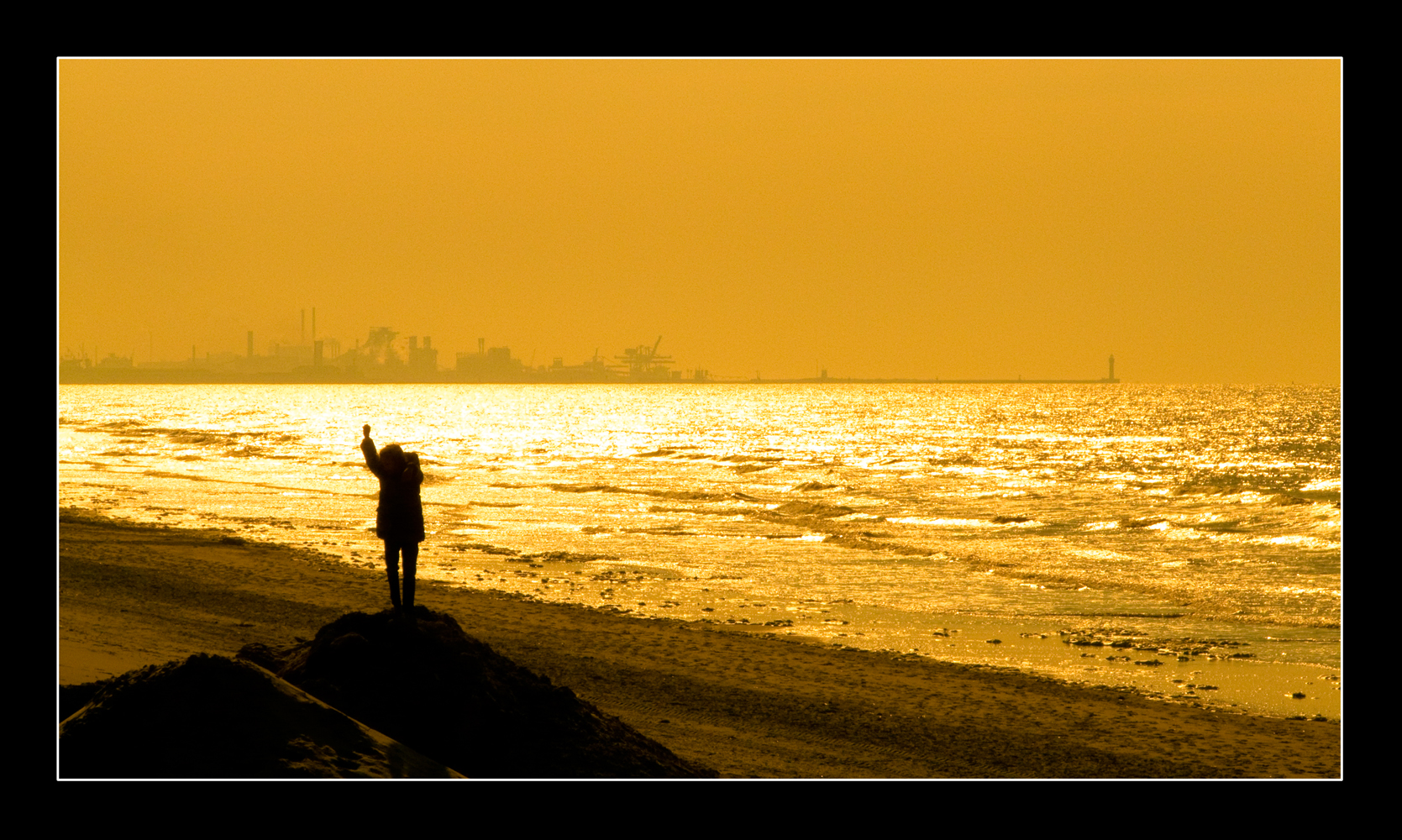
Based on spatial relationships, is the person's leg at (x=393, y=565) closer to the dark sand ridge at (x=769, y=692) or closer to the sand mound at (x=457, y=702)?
the sand mound at (x=457, y=702)

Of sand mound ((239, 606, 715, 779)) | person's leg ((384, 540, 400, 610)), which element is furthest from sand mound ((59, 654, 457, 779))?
person's leg ((384, 540, 400, 610))

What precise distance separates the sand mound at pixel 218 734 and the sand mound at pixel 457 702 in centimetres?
64

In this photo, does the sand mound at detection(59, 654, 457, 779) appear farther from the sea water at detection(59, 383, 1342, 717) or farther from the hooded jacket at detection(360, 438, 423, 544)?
the sea water at detection(59, 383, 1342, 717)

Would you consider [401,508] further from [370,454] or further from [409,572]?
[370,454]

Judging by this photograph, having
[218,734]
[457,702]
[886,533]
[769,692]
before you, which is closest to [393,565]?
[457,702]

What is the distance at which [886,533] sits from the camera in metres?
27.7

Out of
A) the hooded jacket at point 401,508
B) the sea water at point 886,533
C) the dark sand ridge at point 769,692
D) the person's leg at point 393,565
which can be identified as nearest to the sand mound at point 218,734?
the person's leg at point 393,565

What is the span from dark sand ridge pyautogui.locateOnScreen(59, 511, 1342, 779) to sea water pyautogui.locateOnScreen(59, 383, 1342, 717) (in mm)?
982

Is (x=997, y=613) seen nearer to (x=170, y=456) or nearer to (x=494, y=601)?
(x=494, y=601)

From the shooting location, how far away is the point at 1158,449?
236ft

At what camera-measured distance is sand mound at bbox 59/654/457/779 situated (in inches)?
245

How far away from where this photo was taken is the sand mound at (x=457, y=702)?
24.6 ft
